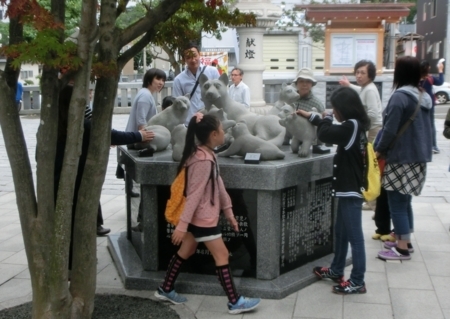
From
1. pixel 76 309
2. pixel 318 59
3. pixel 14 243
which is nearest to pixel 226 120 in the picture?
pixel 76 309

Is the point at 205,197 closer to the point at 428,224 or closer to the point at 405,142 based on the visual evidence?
the point at 405,142

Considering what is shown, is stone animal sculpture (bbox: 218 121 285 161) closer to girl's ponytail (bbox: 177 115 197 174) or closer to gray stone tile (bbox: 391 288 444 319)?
girl's ponytail (bbox: 177 115 197 174)

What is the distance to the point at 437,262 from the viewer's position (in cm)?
571

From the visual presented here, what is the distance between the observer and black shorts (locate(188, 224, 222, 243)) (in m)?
4.27

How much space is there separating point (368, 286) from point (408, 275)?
51 centimetres

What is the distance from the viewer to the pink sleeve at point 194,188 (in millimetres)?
4137

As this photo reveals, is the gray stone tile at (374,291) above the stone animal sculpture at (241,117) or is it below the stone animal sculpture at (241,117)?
below

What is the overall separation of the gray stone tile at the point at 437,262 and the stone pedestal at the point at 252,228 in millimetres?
1153

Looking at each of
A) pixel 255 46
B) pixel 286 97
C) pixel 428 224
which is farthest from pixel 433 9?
pixel 286 97

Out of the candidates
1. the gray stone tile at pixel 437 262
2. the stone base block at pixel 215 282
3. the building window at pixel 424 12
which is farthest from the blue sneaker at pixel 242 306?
the building window at pixel 424 12

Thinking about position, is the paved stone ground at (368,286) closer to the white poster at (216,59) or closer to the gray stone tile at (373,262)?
the gray stone tile at (373,262)

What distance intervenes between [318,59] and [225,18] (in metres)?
28.6

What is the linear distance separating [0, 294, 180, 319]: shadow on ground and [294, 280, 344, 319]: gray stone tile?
38.4 inches

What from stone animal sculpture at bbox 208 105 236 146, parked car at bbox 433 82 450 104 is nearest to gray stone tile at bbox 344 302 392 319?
stone animal sculpture at bbox 208 105 236 146
